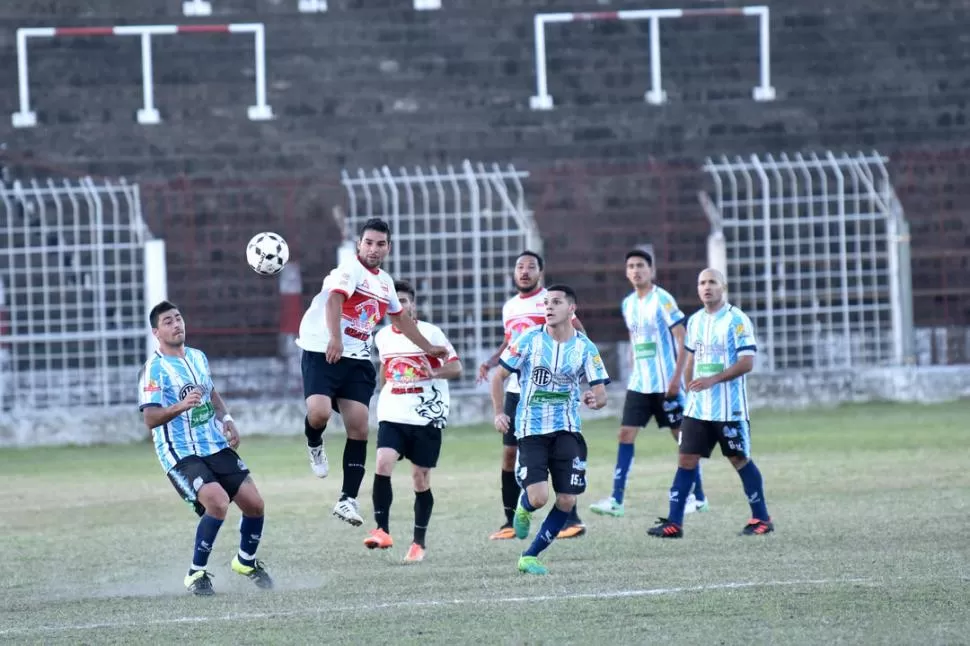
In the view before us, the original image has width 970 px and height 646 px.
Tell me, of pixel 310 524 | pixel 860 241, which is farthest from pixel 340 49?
pixel 310 524

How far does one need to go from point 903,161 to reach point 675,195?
9.57 feet

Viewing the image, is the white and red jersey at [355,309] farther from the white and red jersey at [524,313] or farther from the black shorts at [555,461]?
the black shorts at [555,461]

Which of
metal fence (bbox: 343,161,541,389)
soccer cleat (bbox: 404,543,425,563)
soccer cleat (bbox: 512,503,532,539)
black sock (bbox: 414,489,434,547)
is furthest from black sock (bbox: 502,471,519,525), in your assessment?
metal fence (bbox: 343,161,541,389)

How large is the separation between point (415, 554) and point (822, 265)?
11760 millimetres

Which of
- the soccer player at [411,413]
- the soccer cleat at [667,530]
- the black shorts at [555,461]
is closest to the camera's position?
the black shorts at [555,461]

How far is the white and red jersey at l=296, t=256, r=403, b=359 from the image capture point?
1076 centimetres

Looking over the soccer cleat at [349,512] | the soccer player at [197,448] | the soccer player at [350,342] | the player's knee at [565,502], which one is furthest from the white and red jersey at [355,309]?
the player's knee at [565,502]

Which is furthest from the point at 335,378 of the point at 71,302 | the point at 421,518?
the point at 71,302

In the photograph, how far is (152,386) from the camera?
31.4ft

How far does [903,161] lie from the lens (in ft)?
70.7

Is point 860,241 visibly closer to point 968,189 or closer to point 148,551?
point 968,189

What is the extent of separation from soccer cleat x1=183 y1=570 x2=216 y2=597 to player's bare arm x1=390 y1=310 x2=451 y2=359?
2137mm

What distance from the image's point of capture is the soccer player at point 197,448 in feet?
31.6

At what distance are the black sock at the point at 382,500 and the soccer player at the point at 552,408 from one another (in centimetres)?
121
